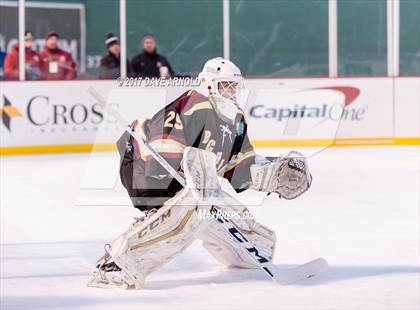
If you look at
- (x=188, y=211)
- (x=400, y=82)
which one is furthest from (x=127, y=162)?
(x=400, y=82)

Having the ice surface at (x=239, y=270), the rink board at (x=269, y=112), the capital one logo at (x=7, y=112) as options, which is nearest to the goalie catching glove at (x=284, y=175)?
the ice surface at (x=239, y=270)

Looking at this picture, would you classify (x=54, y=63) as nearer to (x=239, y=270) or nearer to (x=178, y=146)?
(x=239, y=270)

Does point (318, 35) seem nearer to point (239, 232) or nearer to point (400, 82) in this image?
point (400, 82)

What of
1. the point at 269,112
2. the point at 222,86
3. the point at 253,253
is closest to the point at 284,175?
the point at 253,253

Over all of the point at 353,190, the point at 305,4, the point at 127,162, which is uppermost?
the point at 305,4

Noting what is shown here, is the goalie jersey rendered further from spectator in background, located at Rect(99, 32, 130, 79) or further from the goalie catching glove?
spectator in background, located at Rect(99, 32, 130, 79)

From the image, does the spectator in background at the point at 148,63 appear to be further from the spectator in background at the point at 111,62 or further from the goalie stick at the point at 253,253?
the goalie stick at the point at 253,253

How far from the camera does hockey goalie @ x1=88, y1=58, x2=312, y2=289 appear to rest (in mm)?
3754

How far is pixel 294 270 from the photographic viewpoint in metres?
4.05

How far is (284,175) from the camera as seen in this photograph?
400 cm

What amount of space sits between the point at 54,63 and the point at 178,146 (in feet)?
21.7

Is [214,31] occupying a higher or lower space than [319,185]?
higher

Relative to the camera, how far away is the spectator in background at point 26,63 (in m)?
9.97

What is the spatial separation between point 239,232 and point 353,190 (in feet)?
10.4
